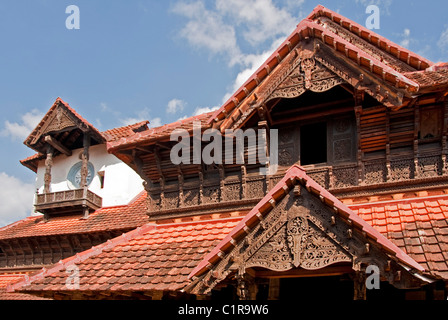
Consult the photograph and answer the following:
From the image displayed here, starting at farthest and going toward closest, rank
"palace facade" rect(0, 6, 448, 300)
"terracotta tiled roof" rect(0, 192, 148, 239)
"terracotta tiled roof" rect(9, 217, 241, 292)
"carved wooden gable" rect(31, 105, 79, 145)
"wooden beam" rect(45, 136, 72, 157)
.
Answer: "wooden beam" rect(45, 136, 72, 157) < "carved wooden gable" rect(31, 105, 79, 145) < "terracotta tiled roof" rect(0, 192, 148, 239) < "terracotta tiled roof" rect(9, 217, 241, 292) < "palace facade" rect(0, 6, 448, 300)

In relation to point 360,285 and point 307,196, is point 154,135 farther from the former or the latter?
point 360,285

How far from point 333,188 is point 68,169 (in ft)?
49.7

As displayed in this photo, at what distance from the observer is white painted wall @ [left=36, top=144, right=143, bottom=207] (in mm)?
19047

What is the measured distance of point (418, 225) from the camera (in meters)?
7.21

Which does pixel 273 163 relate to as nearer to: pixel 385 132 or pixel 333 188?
pixel 333 188

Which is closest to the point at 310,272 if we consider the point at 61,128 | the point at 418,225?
the point at 418,225

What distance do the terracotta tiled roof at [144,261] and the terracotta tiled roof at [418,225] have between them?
10.0ft

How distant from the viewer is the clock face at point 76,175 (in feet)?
65.4

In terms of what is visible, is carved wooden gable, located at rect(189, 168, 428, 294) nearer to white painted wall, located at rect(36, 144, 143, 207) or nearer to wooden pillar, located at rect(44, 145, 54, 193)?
white painted wall, located at rect(36, 144, 143, 207)

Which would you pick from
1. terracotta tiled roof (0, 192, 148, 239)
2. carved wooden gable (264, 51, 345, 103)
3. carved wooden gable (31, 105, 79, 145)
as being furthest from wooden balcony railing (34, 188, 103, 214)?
carved wooden gable (264, 51, 345, 103)

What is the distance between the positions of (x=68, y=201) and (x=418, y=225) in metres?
14.9

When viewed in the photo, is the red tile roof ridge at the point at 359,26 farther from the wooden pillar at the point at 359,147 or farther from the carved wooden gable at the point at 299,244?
the carved wooden gable at the point at 299,244

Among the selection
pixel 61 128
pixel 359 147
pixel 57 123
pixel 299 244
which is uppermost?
pixel 57 123

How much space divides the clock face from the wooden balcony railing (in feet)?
A: 4.59
